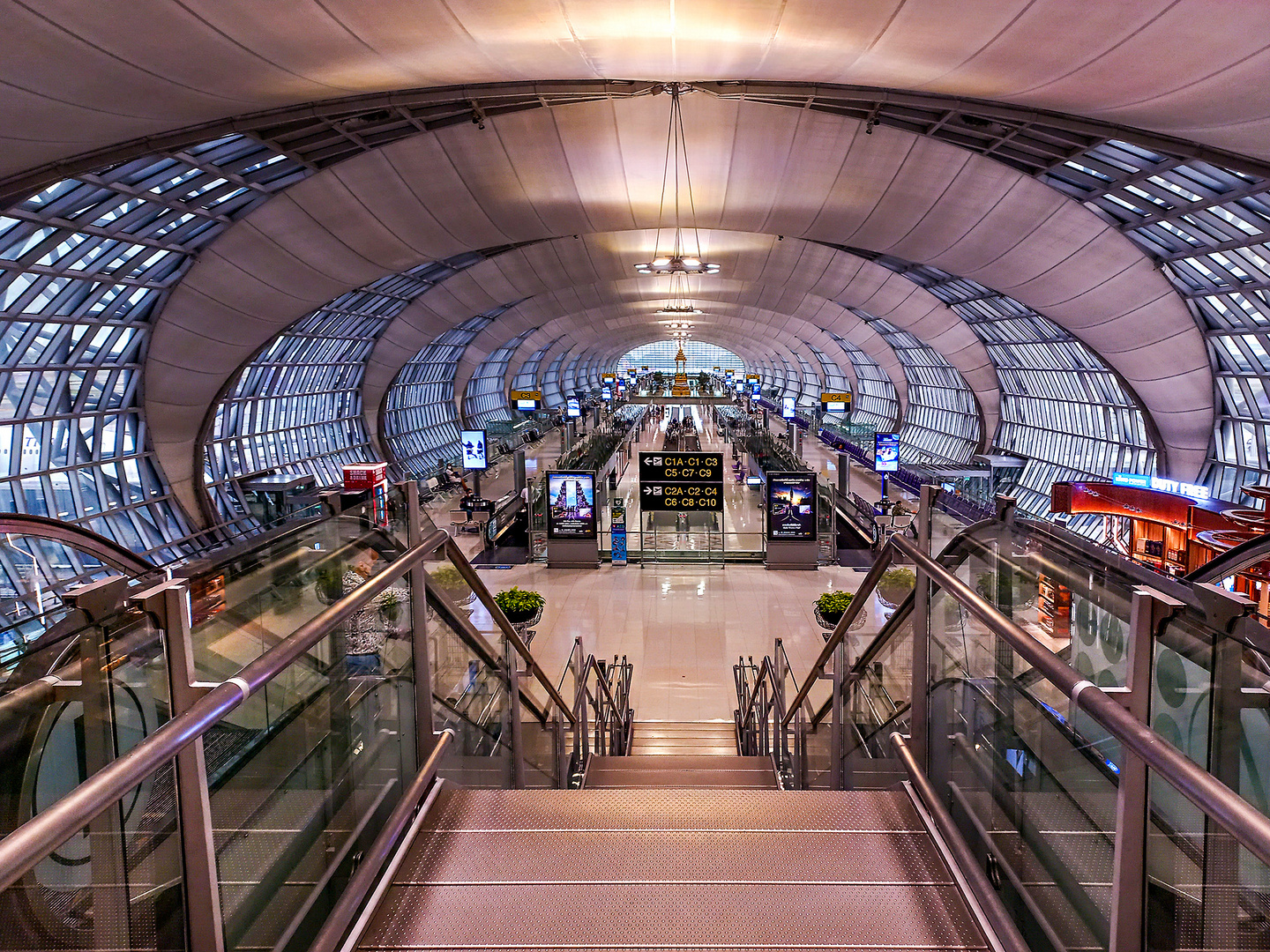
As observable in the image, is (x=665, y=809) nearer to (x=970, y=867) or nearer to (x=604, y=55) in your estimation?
(x=970, y=867)

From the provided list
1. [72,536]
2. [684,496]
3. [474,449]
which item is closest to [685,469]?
[684,496]

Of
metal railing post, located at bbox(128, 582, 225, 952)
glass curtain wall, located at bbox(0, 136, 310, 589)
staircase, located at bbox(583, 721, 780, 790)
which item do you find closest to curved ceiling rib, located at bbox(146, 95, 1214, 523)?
glass curtain wall, located at bbox(0, 136, 310, 589)

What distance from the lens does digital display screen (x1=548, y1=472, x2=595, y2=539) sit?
20828 mm

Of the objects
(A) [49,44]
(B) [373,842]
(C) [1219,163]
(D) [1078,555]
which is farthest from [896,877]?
(C) [1219,163]

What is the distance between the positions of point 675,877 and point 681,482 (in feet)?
57.6

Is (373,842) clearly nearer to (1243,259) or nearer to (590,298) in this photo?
(1243,259)

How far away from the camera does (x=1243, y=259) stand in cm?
1880

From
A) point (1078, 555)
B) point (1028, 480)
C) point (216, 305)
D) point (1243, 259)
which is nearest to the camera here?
point (1078, 555)

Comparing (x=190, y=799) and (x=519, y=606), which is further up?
(x=190, y=799)

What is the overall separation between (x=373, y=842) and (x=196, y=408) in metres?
25.2

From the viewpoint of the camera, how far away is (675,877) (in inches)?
116

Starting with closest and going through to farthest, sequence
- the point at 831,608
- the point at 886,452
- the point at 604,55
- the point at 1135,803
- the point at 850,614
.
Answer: the point at 1135,803 → the point at 850,614 → the point at 604,55 → the point at 831,608 → the point at 886,452

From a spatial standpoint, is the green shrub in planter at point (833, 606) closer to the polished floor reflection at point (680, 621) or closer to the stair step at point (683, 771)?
the polished floor reflection at point (680, 621)

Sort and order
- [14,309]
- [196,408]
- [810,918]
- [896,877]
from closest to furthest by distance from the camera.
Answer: [810,918] < [896,877] < [14,309] < [196,408]
